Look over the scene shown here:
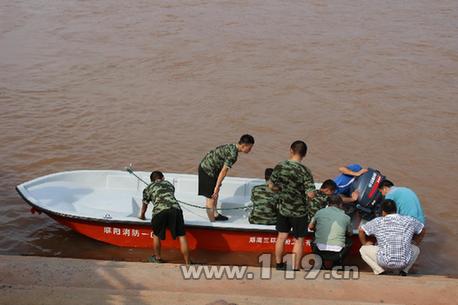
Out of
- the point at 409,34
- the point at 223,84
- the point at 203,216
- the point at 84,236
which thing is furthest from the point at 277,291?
the point at 409,34

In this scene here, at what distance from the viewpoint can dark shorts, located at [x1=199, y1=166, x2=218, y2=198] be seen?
816cm

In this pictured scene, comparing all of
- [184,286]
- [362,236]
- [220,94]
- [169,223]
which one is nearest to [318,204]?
[362,236]

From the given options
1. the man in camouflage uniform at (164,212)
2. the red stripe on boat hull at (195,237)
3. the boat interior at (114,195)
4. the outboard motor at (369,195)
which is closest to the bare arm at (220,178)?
the boat interior at (114,195)

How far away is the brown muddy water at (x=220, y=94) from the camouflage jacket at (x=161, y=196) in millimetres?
1206

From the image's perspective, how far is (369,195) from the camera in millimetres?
7934

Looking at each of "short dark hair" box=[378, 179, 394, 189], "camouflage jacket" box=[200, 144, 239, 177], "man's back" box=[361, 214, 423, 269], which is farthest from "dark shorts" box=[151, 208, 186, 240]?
"short dark hair" box=[378, 179, 394, 189]

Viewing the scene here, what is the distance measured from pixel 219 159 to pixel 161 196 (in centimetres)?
112

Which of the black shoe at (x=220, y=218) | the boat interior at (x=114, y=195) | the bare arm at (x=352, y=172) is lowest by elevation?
the black shoe at (x=220, y=218)

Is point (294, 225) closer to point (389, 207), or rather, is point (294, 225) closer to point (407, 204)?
point (389, 207)

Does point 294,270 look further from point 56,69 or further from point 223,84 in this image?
point 56,69

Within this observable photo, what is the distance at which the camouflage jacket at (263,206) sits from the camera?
25.6ft

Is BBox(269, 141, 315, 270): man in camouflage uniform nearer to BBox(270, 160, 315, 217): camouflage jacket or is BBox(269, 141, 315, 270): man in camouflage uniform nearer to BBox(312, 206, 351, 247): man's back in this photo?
BBox(270, 160, 315, 217): camouflage jacket

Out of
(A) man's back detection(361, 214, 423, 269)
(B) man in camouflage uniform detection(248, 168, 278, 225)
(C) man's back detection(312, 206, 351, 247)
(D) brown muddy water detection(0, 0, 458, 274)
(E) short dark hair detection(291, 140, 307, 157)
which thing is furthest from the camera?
(D) brown muddy water detection(0, 0, 458, 274)

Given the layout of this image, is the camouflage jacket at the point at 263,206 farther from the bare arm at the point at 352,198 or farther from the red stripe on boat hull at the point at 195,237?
the bare arm at the point at 352,198
